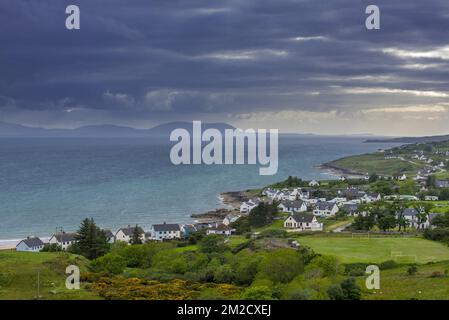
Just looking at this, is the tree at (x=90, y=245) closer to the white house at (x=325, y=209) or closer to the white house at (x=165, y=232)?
the white house at (x=165, y=232)

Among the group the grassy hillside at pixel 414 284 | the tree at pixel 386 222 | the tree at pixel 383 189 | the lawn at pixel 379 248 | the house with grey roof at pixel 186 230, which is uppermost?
the tree at pixel 383 189

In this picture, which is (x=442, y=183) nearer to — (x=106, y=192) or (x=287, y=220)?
(x=287, y=220)

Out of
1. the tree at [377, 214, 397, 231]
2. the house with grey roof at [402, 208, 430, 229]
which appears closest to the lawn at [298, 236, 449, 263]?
the tree at [377, 214, 397, 231]

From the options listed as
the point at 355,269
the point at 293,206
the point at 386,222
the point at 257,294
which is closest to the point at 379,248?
the point at 355,269

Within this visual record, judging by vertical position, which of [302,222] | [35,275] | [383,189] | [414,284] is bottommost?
[414,284]

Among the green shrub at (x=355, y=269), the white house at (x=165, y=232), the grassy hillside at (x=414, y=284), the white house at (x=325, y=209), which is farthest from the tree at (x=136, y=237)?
the grassy hillside at (x=414, y=284)
